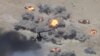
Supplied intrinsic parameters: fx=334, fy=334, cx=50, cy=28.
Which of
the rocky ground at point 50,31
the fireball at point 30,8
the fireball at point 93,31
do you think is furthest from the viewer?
the fireball at point 30,8

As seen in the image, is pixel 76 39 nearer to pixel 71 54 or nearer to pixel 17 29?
pixel 71 54

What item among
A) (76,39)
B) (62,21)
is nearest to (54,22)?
(62,21)

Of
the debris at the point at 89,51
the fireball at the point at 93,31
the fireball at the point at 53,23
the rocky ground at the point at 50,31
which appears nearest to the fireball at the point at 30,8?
the rocky ground at the point at 50,31

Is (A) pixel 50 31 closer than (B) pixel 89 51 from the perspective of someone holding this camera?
No

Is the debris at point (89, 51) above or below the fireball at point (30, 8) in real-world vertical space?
below

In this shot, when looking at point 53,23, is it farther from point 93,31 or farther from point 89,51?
point 89,51

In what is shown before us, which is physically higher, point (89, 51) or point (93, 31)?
point (93, 31)

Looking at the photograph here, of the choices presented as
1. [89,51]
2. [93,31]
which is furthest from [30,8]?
[89,51]

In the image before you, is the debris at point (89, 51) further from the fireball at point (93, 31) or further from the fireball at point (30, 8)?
the fireball at point (30, 8)

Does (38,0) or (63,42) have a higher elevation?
(38,0)
